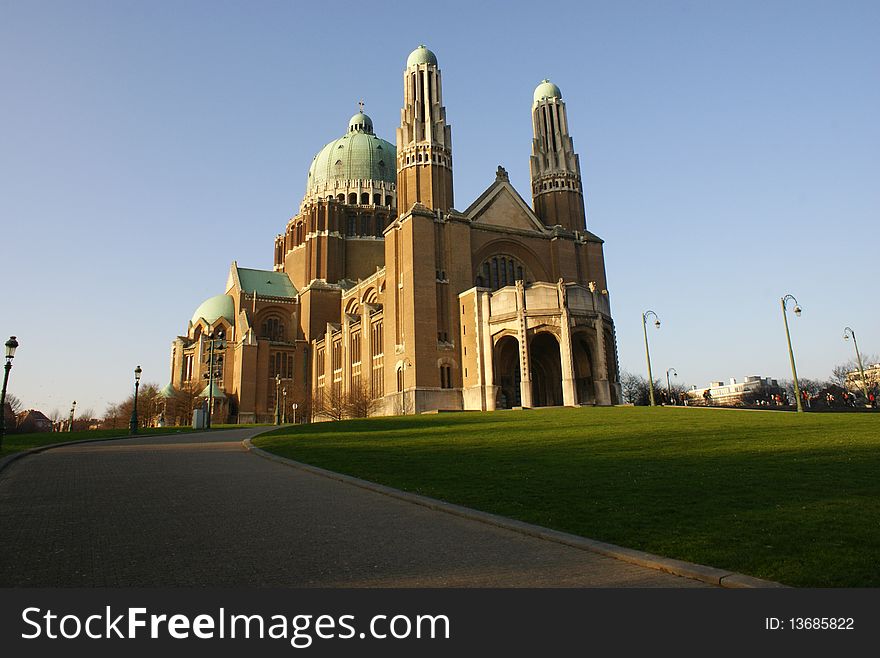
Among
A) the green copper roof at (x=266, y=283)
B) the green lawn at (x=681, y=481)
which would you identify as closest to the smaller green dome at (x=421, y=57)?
the green copper roof at (x=266, y=283)

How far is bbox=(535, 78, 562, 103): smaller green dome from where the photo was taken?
204ft

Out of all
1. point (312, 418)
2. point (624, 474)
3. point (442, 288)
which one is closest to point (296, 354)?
point (312, 418)

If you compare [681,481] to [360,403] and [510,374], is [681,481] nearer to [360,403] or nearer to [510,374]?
[510,374]

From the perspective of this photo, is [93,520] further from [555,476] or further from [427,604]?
[555,476]

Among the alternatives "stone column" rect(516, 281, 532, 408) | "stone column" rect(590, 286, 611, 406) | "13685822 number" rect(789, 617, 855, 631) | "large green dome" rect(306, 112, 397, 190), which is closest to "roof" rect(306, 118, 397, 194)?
"large green dome" rect(306, 112, 397, 190)

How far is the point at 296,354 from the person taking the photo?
73875 mm

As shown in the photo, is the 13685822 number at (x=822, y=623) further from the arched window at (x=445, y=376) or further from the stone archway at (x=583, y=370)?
the arched window at (x=445, y=376)

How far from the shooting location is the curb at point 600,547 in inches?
207

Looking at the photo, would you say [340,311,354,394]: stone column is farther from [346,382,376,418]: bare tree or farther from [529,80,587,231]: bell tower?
[529,80,587,231]: bell tower

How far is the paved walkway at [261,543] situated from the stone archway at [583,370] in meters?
38.2

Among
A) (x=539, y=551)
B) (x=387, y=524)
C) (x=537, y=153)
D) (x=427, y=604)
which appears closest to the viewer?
(x=427, y=604)

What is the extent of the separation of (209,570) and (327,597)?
5.34ft

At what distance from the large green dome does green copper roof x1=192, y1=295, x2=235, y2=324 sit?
19122mm

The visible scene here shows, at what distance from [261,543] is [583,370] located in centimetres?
4385
